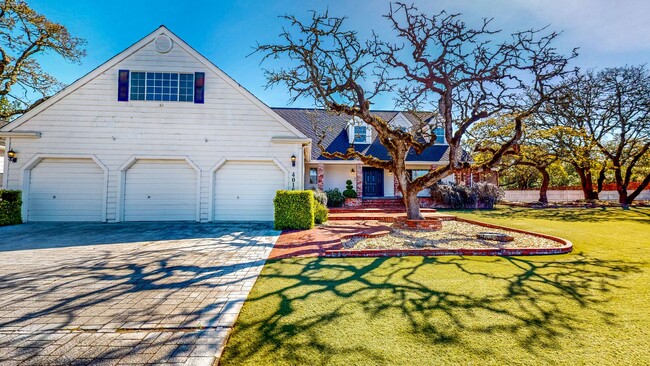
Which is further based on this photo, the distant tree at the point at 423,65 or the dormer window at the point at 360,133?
the dormer window at the point at 360,133

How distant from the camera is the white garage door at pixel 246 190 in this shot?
435 inches

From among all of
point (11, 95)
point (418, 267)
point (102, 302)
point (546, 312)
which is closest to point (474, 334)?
point (546, 312)

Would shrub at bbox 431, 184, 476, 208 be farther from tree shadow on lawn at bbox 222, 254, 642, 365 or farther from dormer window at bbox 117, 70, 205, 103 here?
dormer window at bbox 117, 70, 205, 103

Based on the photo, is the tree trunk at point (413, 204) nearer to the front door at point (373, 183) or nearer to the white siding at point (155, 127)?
the white siding at point (155, 127)

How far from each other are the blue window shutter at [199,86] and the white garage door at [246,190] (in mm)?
2814

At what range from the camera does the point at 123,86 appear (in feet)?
35.0

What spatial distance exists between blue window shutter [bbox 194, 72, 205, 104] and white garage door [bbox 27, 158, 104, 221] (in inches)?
186

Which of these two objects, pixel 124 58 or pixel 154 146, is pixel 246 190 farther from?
pixel 124 58

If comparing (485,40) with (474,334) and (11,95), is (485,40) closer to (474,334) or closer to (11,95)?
(474,334)

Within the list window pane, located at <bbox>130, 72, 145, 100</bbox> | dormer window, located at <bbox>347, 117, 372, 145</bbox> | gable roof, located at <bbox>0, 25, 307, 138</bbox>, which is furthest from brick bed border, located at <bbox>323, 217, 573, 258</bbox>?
dormer window, located at <bbox>347, 117, 372, 145</bbox>

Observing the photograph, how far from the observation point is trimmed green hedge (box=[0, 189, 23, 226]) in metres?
9.33

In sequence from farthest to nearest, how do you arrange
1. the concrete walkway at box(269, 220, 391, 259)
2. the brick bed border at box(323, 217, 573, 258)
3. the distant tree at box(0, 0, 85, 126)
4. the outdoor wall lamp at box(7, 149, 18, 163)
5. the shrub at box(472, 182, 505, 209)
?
the shrub at box(472, 182, 505, 209), the distant tree at box(0, 0, 85, 126), the outdoor wall lamp at box(7, 149, 18, 163), the concrete walkway at box(269, 220, 391, 259), the brick bed border at box(323, 217, 573, 258)

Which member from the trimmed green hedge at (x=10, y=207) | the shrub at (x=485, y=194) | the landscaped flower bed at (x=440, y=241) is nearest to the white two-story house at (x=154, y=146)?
the trimmed green hedge at (x=10, y=207)

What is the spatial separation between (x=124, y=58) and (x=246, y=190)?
706cm
